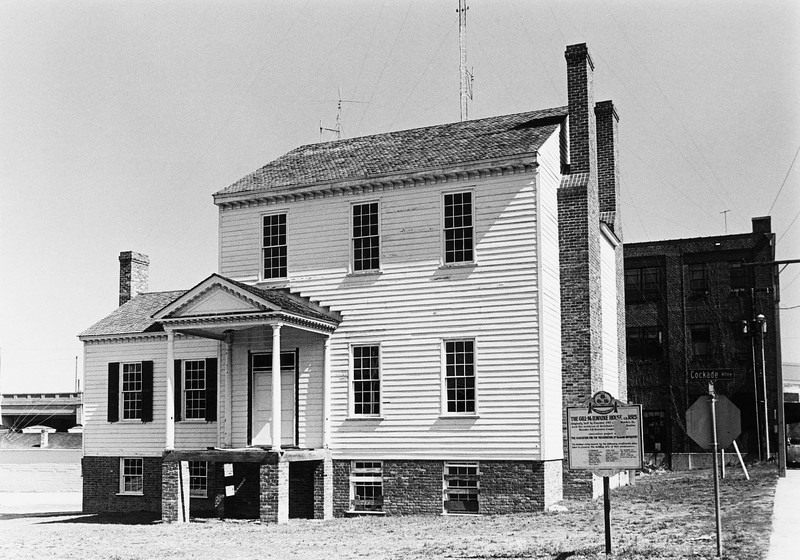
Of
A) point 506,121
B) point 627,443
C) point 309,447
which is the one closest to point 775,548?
point 627,443

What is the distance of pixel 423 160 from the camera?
81.6ft

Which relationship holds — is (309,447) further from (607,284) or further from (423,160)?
(607,284)

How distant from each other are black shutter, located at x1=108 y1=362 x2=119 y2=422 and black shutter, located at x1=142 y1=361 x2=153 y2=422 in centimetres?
114

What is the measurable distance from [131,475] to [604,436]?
18653 mm

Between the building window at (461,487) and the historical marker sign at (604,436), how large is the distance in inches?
329

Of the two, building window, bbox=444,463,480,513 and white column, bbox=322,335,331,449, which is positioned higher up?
white column, bbox=322,335,331,449

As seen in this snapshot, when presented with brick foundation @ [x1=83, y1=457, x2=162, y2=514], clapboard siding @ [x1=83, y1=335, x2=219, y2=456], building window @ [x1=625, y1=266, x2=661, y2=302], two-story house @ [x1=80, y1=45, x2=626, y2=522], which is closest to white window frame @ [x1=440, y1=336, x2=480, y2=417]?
two-story house @ [x1=80, y1=45, x2=626, y2=522]

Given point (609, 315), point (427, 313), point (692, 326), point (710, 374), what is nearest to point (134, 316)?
point (427, 313)

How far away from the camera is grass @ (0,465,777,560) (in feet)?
50.8

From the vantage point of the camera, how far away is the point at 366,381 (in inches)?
963

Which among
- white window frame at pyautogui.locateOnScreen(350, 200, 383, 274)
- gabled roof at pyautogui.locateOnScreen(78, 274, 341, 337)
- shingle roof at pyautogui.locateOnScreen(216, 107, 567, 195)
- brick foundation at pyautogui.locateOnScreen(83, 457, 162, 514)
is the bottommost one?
brick foundation at pyautogui.locateOnScreen(83, 457, 162, 514)

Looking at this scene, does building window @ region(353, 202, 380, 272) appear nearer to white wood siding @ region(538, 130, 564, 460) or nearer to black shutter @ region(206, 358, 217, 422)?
white wood siding @ region(538, 130, 564, 460)

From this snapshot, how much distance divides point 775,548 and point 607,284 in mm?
14661

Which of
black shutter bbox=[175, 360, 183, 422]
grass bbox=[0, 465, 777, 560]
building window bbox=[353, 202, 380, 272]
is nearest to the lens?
grass bbox=[0, 465, 777, 560]
